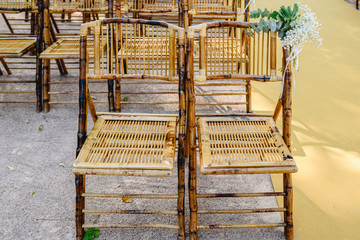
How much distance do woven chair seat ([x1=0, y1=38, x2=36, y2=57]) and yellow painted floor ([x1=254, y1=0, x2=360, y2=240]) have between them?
6.53 feet

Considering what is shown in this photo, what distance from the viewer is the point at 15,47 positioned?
3.19 metres

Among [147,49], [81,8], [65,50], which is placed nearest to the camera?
[147,49]

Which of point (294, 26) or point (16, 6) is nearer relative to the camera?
point (294, 26)

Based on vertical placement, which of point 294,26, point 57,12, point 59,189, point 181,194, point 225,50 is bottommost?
point 59,189

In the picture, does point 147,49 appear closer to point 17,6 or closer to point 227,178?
point 227,178

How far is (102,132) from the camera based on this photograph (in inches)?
81.0

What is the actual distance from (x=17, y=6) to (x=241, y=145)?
2.34 m

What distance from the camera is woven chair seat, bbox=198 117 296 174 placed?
5.80 ft

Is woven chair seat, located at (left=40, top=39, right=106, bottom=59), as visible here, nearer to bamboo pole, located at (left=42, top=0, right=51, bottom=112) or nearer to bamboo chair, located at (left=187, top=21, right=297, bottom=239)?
bamboo pole, located at (left=42, top=0, right=51, bottom=112)

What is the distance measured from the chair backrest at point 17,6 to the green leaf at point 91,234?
2066mm

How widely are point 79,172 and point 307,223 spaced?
1.24 metres

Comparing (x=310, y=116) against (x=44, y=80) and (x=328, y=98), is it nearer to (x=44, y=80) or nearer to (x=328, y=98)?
(x=328, y=98)

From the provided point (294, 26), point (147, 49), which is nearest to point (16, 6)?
point (147, 49)

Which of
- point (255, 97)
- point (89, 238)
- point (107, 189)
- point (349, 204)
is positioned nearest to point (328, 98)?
point (255, 97)
